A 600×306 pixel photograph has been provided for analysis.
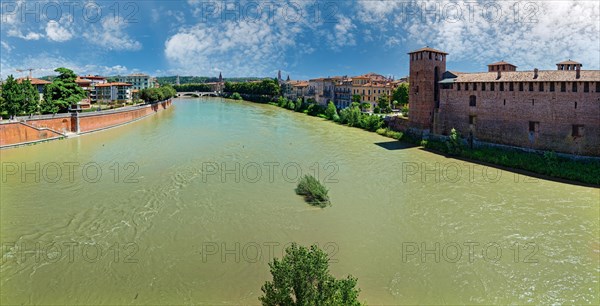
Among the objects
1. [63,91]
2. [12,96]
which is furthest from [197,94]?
[12,96]

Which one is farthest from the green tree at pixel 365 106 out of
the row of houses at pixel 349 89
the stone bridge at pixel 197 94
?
the stone bridge at pixel 197 94

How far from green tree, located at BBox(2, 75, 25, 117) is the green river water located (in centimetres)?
709

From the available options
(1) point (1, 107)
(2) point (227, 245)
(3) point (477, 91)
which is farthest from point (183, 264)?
(1) point (1, 107)

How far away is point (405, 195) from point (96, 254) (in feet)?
36.5

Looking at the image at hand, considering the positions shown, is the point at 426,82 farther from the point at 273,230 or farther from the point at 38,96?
the point at 38,96

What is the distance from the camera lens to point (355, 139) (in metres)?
29.6

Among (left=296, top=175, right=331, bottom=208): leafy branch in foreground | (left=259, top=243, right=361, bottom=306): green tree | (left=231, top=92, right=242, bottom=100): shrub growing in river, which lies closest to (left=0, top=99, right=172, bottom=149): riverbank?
(left=296, top=175, right=331, bottom=208): leafy branch in foreground

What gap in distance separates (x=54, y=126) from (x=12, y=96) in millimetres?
3118

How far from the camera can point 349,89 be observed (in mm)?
50344

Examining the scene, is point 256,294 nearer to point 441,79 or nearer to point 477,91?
point 477,91

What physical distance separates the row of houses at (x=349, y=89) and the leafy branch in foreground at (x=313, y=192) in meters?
30.5

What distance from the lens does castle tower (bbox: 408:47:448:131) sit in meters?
27.3

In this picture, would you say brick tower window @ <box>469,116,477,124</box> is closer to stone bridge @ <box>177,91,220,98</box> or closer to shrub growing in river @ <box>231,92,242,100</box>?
shrub growing in river @ <box>231,92,242,100</box>

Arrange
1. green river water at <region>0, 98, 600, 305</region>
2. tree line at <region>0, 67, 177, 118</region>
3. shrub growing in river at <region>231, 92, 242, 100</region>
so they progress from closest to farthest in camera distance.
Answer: green river water at <region>0, 98, 600, 305</region>
tree line at <region>0, 67, 177, 118</region>
shrub growing in river at <region>231, 92, 242, 100</region>
